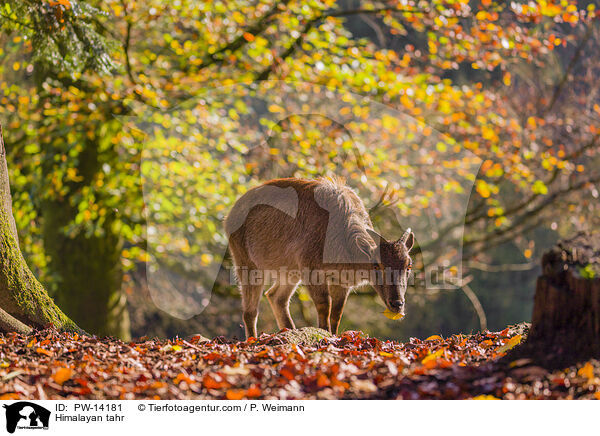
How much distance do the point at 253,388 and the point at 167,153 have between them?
8.31 metres

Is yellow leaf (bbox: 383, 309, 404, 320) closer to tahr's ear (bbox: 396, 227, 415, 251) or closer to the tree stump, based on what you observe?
tahr's ear (bbox: 396, 227, 415, 251)

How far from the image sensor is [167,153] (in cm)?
1191

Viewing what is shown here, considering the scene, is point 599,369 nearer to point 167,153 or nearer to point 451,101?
point 167,153

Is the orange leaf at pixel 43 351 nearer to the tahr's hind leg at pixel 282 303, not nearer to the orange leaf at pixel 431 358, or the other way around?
the tahr's hind leg at pixel 282 303

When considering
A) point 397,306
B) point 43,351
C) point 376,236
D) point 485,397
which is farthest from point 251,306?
point 485,397

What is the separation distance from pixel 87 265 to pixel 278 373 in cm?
813

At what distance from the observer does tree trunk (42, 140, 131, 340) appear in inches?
449

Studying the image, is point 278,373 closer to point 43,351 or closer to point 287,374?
point 287,374

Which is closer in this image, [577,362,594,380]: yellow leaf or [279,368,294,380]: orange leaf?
[577,362,594,380]: yellow leaf

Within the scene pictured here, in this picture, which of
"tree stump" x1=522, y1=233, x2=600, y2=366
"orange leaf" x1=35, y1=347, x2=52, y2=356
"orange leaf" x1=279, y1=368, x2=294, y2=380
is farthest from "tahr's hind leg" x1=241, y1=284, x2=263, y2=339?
"tree stump" x1=522, y1=233, x2=600, y2=366

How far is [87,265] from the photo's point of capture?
1179 centimetres

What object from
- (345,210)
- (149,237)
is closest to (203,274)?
(149,237)

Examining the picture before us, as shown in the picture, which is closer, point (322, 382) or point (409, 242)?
point (322, 382)

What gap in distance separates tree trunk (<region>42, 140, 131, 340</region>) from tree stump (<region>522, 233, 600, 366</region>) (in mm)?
8660
